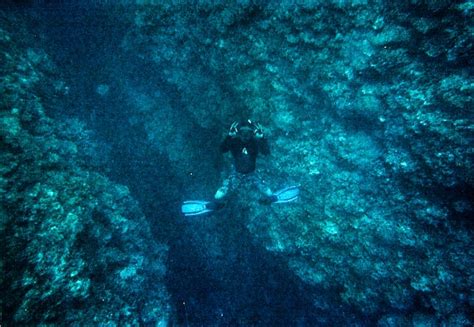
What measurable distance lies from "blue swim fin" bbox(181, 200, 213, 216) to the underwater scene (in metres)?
0.03

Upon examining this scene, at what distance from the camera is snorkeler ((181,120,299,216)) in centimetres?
483

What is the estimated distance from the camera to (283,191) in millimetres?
5242

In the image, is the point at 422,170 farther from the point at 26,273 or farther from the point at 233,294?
the point at 26,273

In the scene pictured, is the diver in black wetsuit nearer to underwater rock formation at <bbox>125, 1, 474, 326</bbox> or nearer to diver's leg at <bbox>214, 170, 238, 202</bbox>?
diver's leg at <bbox>214, 170, 238, 202</bbox>

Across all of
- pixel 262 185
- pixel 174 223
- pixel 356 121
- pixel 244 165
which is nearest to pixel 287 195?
pixel 262 185

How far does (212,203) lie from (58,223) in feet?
9.06

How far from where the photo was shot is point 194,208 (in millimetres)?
5332

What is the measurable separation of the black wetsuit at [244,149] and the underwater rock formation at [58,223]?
259 centimetres

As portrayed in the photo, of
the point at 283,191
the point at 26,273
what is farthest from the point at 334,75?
the point at 26,273

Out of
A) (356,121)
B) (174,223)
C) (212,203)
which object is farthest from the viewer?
(174,223)

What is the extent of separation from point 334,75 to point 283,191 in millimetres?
2440

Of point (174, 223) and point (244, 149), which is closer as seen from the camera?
point (244, 149)

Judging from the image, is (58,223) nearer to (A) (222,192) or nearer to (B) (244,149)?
(A) (222,192)

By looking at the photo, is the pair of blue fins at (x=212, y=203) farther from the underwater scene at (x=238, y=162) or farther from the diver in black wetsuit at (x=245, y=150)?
the diver in black wetsuit at (x=245, y=150)
